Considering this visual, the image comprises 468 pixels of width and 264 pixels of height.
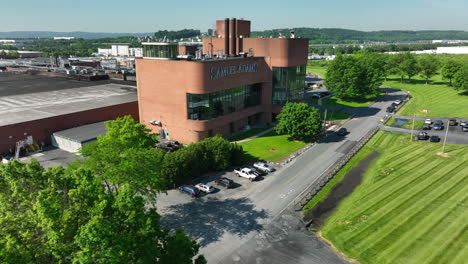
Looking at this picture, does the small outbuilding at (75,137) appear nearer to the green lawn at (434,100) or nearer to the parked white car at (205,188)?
the parked white car at (205,188)

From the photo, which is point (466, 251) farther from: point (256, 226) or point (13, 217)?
point (13, 217)

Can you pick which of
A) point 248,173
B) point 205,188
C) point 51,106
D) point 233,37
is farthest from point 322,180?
point 51,106

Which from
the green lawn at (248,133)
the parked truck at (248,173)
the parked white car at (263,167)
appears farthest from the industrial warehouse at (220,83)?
the parked truck at (248,173)

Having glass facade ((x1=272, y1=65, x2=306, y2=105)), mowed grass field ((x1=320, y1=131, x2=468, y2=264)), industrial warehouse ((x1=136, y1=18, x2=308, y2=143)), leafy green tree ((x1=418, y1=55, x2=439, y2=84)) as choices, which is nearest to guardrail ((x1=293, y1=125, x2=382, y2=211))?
mowed grass field ((x1=320, y1=131, x2=468, y2=264))

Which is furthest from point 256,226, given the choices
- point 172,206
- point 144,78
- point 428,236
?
point 144,78

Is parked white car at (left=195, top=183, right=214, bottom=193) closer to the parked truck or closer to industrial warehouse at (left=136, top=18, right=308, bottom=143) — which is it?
the parked truck

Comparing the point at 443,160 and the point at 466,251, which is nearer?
the point at 466,251
